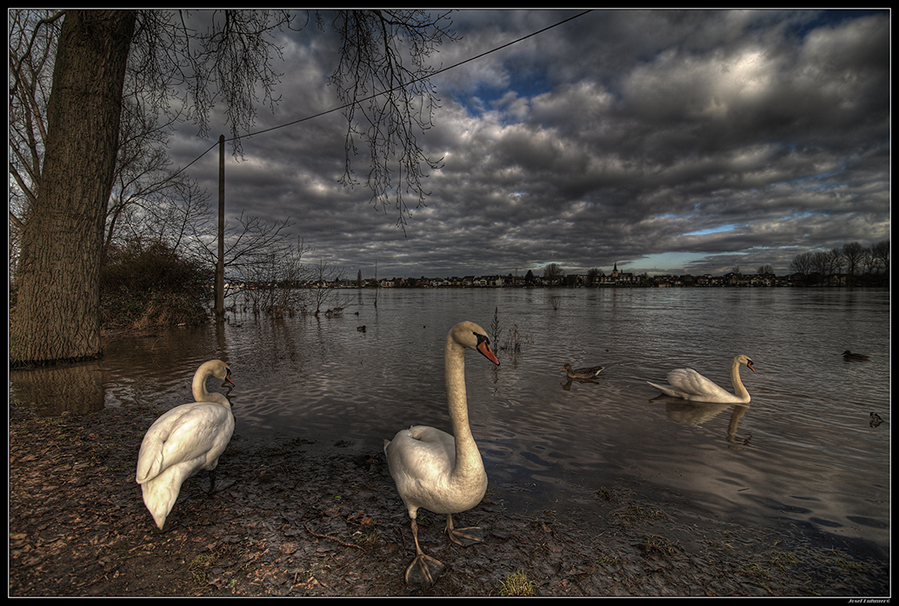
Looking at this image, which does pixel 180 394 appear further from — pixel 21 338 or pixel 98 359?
pixel 21 338

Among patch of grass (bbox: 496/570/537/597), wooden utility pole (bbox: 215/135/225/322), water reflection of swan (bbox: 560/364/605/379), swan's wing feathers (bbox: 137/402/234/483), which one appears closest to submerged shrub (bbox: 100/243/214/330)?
wooden utility pole (bbox: 215/135/225/322)

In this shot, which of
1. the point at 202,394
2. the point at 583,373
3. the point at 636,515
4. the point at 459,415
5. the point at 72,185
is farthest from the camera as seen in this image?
the point at 583,373

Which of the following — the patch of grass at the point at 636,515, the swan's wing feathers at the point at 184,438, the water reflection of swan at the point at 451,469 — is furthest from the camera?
the patch of grass at the point at 636,515

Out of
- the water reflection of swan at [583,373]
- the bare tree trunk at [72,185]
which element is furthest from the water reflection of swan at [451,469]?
the bare tree trunk at [72,185]

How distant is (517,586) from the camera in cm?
257

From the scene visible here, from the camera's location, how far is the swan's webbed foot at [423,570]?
102 inches

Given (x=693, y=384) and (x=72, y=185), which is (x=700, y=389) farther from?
(x=72, y=185)

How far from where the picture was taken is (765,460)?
5.28m

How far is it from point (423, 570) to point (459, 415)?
1.14 m

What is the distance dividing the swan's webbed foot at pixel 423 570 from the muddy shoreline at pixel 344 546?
0.20ft

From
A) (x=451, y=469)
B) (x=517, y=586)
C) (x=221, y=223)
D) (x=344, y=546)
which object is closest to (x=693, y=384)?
(x=517, y=586)

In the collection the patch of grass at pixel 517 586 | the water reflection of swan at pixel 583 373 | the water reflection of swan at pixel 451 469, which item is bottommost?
the water reflection of swan at pixel 583 373

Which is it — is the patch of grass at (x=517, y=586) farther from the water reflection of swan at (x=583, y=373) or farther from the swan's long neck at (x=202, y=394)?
the water reflection of swan at (x=583, y=373)

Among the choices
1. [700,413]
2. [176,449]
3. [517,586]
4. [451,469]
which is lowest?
[700,413]
